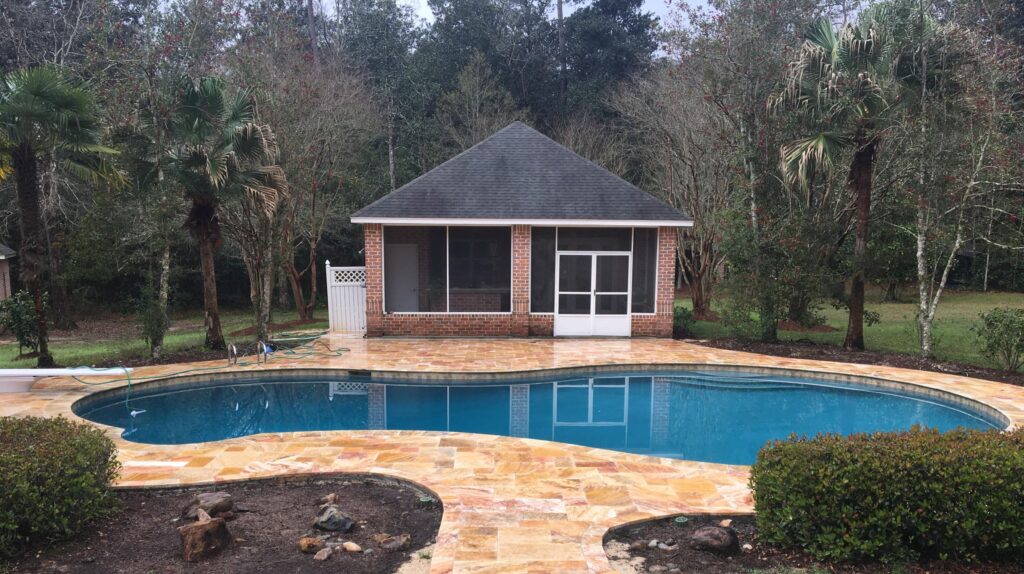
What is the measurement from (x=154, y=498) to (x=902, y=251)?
1772 cm

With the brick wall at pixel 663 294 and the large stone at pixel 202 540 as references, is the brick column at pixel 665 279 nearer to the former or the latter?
the brick wall at pixel 663 294

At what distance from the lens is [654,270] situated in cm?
1373

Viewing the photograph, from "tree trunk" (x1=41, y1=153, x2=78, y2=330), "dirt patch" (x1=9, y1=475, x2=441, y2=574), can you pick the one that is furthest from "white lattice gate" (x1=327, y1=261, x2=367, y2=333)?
"dirt patch" (x1=9, y1=475, x2=441, y2=574)

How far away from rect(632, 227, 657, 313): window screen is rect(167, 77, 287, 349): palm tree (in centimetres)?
761

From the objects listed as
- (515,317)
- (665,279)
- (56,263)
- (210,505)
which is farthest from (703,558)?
(56,263)

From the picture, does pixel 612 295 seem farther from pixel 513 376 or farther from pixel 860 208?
pixel 860 208

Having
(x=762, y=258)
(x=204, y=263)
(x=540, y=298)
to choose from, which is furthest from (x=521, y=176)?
(x=204, y=263)

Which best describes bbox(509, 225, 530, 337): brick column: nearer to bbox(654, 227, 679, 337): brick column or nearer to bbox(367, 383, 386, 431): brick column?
bbox(654, 227, 679, 337): brick column

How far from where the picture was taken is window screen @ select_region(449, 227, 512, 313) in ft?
45.4

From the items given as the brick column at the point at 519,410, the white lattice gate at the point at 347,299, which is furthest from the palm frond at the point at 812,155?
the white lattice gate at the point at 347,299

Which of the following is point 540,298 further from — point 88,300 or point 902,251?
point 88,300

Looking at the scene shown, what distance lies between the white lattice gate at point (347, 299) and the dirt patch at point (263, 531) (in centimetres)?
911

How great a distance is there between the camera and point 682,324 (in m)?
14.4

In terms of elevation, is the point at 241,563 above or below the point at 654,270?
below
